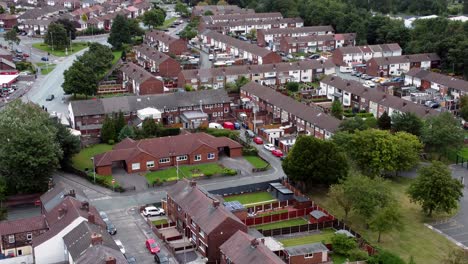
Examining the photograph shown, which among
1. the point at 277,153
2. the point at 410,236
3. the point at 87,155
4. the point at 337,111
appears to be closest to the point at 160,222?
the point at 87,155

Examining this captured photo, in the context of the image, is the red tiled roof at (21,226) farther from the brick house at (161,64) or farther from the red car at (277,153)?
the brick house at (161,64)

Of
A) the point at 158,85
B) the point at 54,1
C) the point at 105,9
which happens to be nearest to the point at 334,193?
the point at 158,85

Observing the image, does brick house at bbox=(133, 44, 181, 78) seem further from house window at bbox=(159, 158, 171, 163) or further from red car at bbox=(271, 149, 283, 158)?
house window at bbox=(159, 158, 171, 163)

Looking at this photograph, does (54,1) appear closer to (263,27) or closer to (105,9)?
(105,9)

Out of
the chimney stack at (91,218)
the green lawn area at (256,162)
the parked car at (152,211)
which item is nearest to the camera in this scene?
the chimney stack at (91,218)

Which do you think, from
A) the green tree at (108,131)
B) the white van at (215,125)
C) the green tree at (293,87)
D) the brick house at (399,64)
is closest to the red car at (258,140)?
the white van at (215,125)

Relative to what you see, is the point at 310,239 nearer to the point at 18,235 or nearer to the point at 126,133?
the point at 18,235
